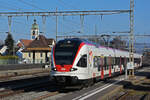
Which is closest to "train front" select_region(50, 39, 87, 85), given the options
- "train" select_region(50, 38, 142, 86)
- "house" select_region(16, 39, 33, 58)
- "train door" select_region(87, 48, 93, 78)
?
"train" select_region(50, 38, 142, 86)

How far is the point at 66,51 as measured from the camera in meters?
16.1

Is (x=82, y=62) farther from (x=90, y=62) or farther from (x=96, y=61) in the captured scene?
(x=96, y=61)

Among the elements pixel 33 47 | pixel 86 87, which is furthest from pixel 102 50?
pixel 33 47

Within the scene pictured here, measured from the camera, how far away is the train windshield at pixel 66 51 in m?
15.8

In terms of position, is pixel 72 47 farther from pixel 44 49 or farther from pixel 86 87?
pixel 44 49

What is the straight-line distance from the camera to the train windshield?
52.0ft

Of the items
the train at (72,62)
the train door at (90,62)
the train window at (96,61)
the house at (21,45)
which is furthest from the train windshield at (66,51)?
the house at (21,45)

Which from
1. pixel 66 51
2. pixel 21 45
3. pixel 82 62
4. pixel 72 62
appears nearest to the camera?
pixel 72 62

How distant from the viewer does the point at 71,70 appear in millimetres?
15570

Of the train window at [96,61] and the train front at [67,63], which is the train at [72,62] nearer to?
the train front at [67,63]

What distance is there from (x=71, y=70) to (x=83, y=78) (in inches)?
41.9

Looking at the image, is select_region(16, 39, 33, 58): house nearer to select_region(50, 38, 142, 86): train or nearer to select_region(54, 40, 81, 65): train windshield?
select_region(50, 38, 142, 86): train

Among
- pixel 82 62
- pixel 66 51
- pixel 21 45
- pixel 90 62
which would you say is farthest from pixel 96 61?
pixel 21 45

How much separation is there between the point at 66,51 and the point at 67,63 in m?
0.79
